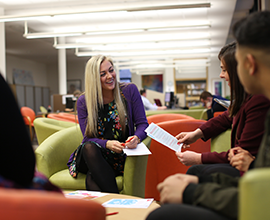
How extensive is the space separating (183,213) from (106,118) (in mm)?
1419

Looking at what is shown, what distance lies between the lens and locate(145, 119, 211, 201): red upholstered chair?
246 centimetres

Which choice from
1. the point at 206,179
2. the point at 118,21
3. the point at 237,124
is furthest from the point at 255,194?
the point at 118,21

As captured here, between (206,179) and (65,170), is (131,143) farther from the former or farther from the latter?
(206,179)

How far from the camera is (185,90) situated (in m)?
18.3

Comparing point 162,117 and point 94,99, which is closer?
point 94,99

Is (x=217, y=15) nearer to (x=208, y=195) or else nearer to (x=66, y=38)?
(x=66, y=38)

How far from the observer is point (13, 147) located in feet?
2.18

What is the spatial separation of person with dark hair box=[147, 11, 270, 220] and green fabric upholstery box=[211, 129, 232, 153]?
3.46ft

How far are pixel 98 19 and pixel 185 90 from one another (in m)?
11.3

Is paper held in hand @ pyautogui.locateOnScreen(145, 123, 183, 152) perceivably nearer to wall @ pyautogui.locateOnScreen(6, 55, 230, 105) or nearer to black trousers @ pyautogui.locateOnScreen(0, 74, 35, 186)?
black trousers @ pyautogui.locateOnScreen(0, 74, 35, 186)

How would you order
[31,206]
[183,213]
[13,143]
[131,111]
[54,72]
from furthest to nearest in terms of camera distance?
1. [54,72]
2. [131,111]
3. [183,213]
4. [13,143]
5. [31,206]

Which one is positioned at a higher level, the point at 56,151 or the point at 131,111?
the point at 131,111

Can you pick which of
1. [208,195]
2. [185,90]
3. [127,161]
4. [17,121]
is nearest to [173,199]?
[208,195]

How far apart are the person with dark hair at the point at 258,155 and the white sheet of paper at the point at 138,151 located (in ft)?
3.05
